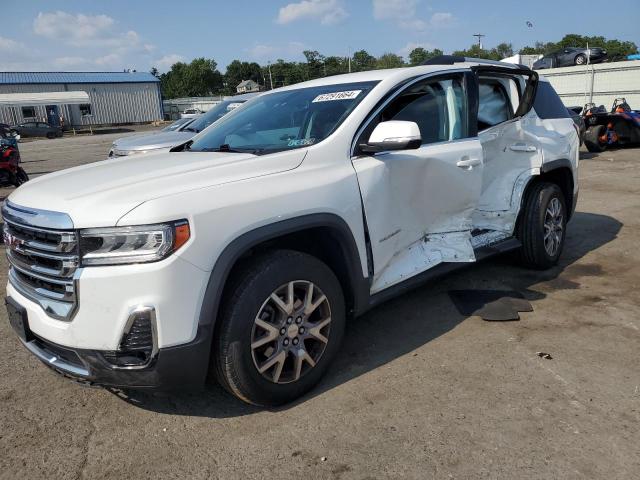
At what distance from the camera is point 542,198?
4.70m

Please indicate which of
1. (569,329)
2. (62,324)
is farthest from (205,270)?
(569,329)

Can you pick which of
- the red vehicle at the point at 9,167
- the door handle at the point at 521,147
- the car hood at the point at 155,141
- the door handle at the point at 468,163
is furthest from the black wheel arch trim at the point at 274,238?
the red vehicle at the point at 9,167

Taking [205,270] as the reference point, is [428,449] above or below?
below

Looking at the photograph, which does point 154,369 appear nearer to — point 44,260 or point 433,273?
point 44,260

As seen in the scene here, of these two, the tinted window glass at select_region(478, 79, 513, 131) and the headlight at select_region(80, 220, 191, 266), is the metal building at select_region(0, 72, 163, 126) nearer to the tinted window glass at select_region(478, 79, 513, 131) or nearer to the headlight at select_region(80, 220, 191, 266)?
the tinted window glass at select_region(478, 79, 513, 131)

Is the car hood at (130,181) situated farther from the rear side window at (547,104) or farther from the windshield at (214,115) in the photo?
the windshield at (214,115)

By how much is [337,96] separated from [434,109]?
78 cm

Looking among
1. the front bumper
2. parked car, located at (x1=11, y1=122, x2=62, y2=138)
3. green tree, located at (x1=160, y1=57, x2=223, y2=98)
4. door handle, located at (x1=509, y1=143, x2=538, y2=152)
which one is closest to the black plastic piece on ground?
door handle, located at (x1=509, y1=143, x2=538, y2=152)

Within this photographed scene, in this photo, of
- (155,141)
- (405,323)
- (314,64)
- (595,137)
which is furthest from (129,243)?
(314,64)

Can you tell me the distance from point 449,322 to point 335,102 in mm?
1794

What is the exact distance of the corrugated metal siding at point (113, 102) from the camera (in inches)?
1960

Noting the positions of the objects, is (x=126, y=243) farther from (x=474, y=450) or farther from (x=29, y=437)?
(x=474, y=450)

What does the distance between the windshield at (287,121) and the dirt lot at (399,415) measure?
145 cm

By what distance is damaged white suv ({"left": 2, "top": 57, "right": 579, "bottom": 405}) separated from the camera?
2.36 meters
